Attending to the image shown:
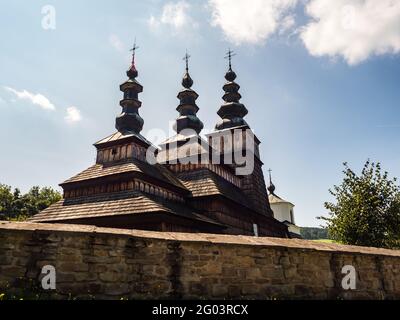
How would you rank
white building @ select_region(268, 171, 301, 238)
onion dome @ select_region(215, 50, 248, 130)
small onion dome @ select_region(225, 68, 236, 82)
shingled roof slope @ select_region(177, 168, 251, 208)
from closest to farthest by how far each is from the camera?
1. shingled roof slope @ select_region(177, 168, 251, 208)
2. onion dome @ select_region(215, 50, 248, 130)
3. small onion dome @ select_region(225, 68, 236, 82)
4. white building @ select_region(268, 171, 301, 238)

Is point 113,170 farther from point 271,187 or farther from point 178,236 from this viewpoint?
point 271,187

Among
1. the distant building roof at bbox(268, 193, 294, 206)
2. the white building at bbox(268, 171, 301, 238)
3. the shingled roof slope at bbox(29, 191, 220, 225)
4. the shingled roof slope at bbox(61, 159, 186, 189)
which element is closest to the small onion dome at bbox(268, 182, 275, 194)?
the distant building roof at bbox(268, 193, 294, 206)

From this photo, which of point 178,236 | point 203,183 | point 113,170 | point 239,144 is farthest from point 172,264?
point 239,144

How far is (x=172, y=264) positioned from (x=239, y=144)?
926 inches

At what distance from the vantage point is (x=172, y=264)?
5219 mm

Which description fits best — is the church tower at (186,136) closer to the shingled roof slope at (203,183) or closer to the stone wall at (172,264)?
the shingled roof slope at (203,183)

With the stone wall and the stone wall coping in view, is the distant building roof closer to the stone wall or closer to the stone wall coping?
the stone wall coping

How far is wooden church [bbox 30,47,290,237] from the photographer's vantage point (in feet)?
49.1

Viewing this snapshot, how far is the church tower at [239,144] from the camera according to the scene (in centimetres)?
2676

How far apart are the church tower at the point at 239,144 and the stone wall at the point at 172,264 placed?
19091 mm

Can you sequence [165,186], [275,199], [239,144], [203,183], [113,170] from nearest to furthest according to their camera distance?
[113,170] < [165,186] < [203,183] < [239,144] < [275,199]

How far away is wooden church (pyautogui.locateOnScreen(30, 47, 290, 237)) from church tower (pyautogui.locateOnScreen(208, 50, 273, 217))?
10 centimetres

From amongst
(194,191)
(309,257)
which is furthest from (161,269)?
(194,191)
